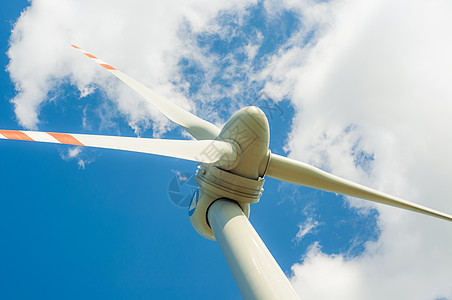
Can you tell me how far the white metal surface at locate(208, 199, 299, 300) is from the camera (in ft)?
19.3

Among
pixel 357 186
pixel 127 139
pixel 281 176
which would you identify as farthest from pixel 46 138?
pixel 357 186

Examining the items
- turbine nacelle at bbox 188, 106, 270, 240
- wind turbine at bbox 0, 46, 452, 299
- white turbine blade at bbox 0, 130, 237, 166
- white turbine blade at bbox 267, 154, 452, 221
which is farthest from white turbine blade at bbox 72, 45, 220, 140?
white turbine blade at bbox 267, 154, 452, 221

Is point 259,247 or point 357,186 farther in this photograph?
point 357,186

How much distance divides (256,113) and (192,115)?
4096 millimetres

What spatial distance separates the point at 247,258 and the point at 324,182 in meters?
4.63

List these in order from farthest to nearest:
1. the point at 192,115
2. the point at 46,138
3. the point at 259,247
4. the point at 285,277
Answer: the point at 192,115 < the point at 259,247 < the point at 285,277 < the point at 46,138

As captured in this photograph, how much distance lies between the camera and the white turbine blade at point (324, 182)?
32.4 ft

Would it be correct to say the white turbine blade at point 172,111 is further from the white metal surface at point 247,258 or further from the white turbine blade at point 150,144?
Result: the white metal surface at point 247,258

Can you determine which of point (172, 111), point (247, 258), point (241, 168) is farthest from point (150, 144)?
point (172, 111)

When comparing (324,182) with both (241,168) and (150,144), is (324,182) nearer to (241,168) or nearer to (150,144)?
(241,168)

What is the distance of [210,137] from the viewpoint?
11.4 meters

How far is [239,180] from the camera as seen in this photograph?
923 cm

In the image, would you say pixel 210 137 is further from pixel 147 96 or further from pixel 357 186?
pixel 357 186

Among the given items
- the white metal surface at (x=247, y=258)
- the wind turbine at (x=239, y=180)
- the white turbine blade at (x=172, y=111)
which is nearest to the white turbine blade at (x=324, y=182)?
the wind turbine at (x=239, y=180)
